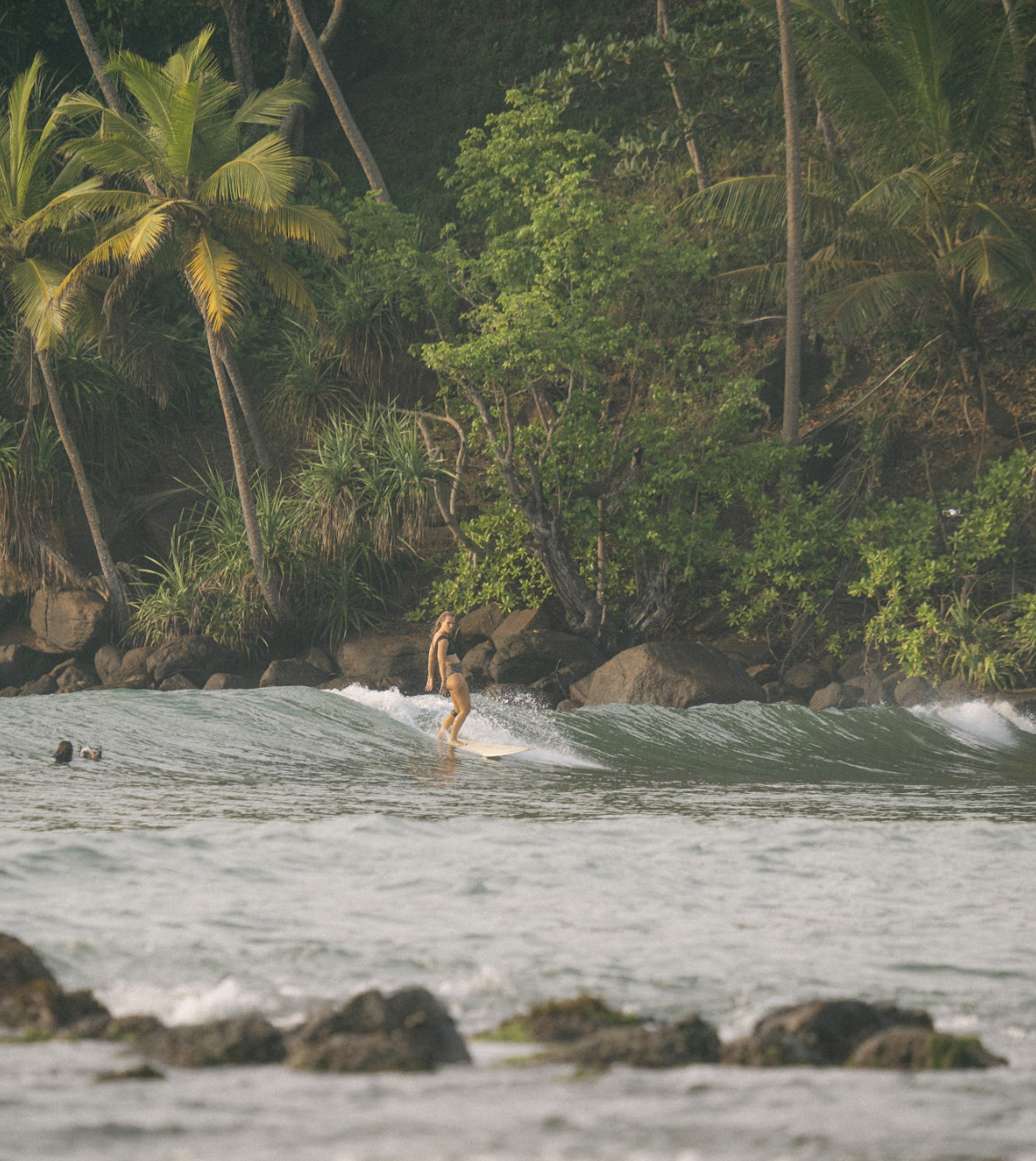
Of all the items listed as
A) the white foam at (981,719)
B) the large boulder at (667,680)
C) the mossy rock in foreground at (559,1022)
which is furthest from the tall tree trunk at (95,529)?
the mossy rock in foreground at (559,1022)

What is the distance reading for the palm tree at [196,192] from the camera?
62.7ft

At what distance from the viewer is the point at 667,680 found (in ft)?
61.1

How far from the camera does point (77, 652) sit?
2275cm

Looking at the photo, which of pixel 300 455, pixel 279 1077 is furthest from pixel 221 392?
pixel 279 1077

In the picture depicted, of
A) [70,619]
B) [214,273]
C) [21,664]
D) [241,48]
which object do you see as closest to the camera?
[214,273]

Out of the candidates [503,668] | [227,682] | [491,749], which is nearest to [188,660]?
[227,682]

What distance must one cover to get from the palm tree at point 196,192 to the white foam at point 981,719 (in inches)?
415

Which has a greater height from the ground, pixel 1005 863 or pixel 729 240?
pixel 729 240

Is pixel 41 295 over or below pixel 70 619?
over

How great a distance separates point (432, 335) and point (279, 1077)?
2255cm

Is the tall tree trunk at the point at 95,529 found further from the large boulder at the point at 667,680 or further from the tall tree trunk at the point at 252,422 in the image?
the large boulder at the point at 667,680

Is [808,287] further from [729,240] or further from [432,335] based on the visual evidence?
[432,335]

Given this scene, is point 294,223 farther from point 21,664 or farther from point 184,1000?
point 184,1000

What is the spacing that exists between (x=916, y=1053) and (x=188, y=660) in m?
17.8
